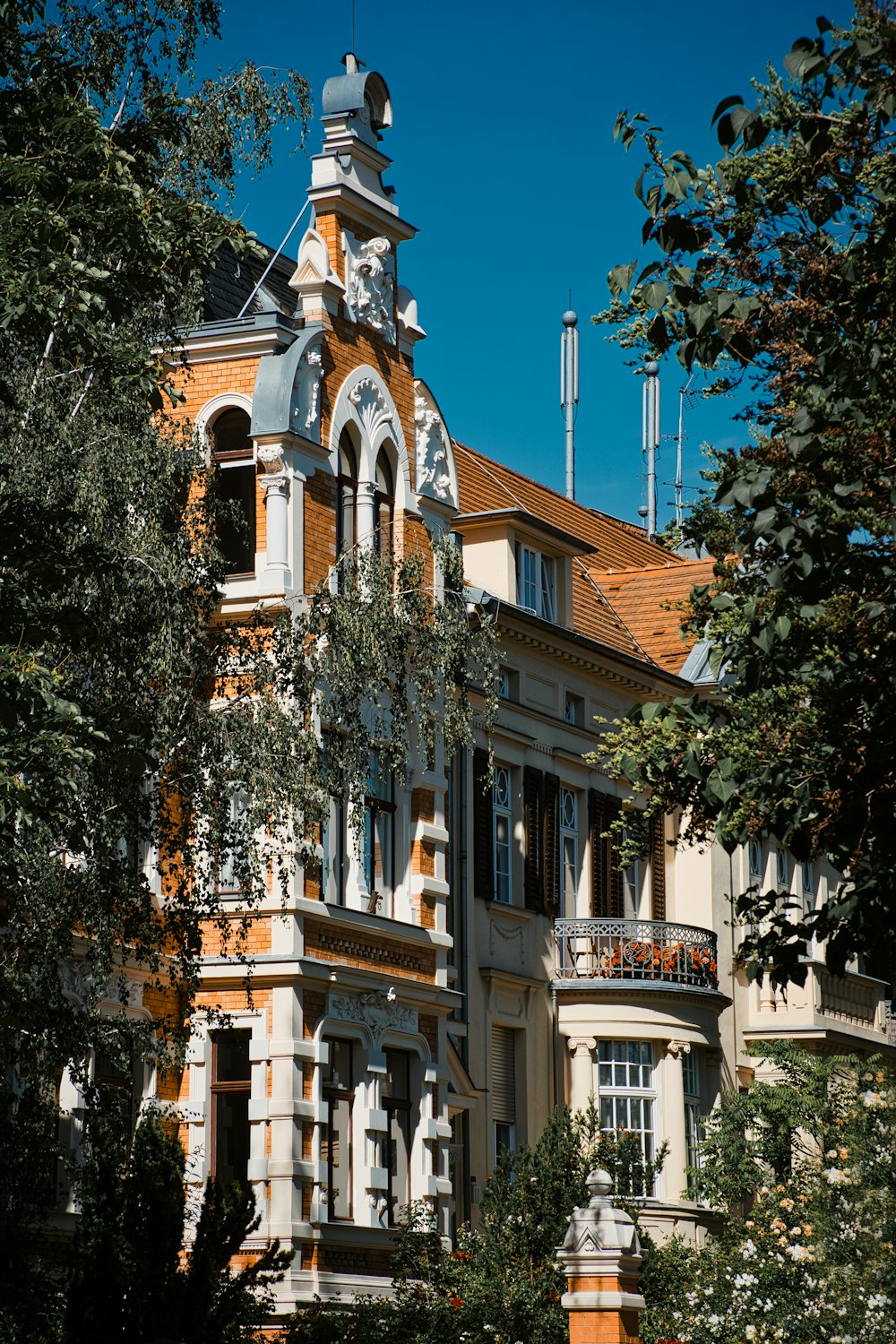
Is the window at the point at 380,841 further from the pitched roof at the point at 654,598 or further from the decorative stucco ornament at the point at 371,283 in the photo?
the pitched roof at the point at 654,598

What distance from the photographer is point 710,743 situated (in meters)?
15.7

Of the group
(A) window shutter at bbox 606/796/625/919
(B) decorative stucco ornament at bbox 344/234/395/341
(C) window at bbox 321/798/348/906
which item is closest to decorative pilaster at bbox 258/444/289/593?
(C) window at bbox 321/798/348/906

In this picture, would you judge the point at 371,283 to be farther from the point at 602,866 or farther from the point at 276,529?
the point at 602,866

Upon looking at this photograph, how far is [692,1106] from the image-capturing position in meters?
35.1

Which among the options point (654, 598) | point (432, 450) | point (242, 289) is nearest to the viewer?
point (432, 450)

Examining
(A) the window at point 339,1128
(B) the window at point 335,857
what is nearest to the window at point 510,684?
(B) the window at point 335,857

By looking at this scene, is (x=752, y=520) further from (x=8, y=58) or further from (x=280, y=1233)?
(x=280, y=1233)

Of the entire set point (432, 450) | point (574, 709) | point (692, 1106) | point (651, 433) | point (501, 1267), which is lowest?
point (501, 1267)

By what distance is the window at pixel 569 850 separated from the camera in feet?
112

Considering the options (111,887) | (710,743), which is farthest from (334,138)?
(710,743)

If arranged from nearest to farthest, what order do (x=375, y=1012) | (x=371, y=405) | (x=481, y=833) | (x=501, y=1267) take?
(x=501, y=1267), (x=375, y=1012), (x=371, y=405), (x=481, y=833)

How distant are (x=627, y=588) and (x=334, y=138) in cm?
1368

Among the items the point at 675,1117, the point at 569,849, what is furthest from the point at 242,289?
the point at 675,1117

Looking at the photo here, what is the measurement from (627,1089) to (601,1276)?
13288 mm
